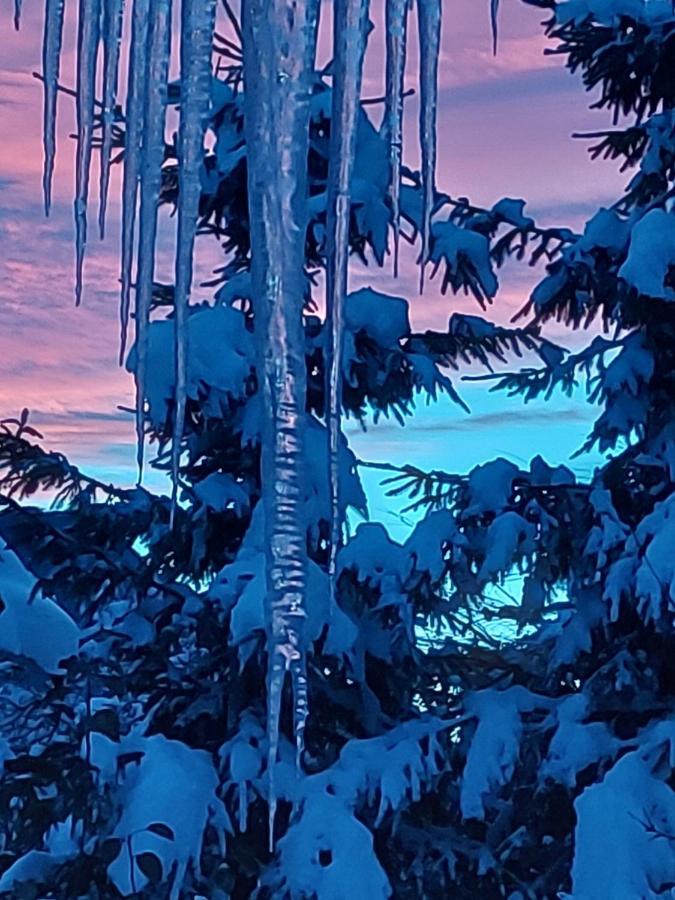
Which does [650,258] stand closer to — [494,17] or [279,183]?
[494,17]

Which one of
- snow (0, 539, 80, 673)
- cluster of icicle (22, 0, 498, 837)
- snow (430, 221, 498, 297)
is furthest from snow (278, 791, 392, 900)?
cluster of icicle (22, 0, 498, 837)

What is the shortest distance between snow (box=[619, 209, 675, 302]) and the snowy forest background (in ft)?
0.04

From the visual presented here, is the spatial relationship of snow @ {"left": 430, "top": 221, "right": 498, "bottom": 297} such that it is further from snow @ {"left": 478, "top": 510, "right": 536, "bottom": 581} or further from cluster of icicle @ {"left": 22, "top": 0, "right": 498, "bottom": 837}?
cluster of icicle @ {"left": 22, "top": 0, "right": 498, "bottom": 837}

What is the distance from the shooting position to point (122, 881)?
5.38 metres

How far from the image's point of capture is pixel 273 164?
1.55m

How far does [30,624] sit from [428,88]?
16.9ft

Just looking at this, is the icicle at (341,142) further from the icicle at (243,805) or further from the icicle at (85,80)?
the icicle at (243,805)

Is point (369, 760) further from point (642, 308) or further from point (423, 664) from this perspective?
point (642, 308)

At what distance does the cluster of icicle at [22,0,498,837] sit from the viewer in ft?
5.11

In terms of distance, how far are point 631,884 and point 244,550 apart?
2.26 m

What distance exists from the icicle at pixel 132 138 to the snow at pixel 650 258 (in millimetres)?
3676

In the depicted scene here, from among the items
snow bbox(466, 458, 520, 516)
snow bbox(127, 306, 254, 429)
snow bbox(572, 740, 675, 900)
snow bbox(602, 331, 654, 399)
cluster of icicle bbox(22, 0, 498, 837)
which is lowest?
snow bbox(572, 740, 675, 900)

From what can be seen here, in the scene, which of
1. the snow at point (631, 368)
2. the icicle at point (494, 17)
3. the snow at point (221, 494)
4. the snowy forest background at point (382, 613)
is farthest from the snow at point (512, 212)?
the icicle at point (494, 17)

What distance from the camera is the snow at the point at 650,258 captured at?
5453mm
